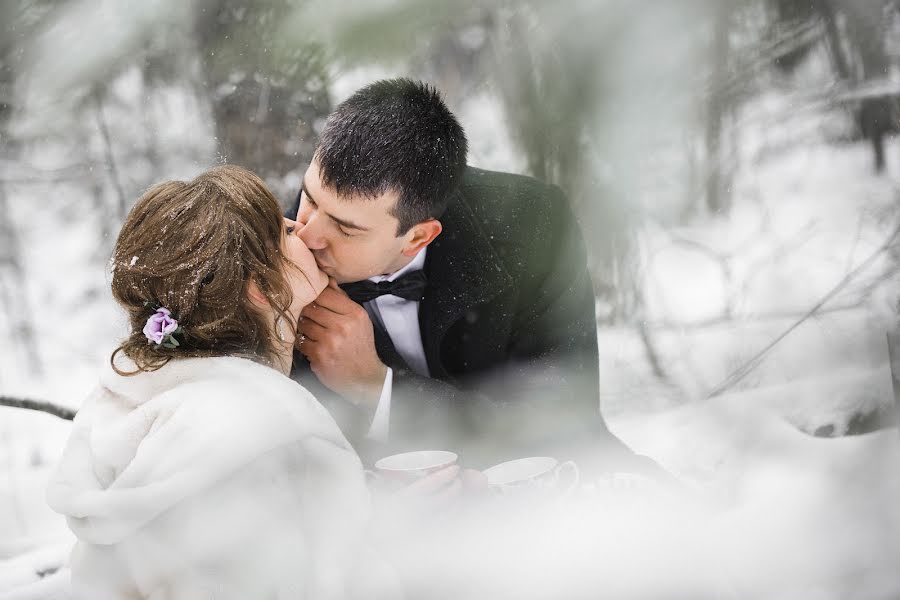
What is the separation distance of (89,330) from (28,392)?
0.16 meters

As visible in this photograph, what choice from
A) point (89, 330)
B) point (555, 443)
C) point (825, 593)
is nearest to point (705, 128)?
point (555, 443)

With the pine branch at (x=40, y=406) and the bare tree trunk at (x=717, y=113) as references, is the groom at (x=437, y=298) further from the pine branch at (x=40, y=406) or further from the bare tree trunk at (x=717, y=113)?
the pine branch at (x=40, y=406)

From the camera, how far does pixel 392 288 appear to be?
4.15 ft

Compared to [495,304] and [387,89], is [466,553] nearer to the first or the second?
[495,304]

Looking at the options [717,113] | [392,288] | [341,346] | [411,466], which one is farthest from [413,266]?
[717,113]

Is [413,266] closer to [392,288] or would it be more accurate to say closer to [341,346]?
[392,288]

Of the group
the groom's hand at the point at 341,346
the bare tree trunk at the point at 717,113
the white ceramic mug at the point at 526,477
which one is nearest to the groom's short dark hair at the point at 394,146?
the groom's hand at the point at 341,346

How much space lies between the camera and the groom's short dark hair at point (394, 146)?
3.73 ft

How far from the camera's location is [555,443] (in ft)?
4.42

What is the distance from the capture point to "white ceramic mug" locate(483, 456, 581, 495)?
1.03 m

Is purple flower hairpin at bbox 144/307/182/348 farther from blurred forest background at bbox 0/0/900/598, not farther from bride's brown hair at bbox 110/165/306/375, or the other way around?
blurred forest background at bbox 0/0/900/598

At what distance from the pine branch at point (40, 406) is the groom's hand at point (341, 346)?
2.01 ft

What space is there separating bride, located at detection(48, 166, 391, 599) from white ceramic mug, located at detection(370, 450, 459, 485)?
0.37 feet

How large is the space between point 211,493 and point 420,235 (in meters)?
0.58
